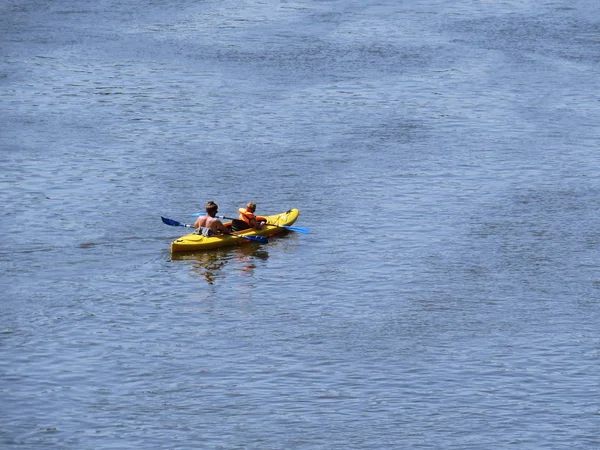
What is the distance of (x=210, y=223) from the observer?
3797 cm

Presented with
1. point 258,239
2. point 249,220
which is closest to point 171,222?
point 249,220

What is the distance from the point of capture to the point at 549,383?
28.5 m

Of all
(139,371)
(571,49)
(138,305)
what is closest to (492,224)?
(138,305)

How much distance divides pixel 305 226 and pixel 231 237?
310cm

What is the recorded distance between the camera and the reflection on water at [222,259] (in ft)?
119

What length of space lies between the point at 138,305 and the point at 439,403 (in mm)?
9275

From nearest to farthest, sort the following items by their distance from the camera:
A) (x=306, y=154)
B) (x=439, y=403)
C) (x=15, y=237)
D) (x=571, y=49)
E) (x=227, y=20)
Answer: (x=439, y=403)
(x=15, y=237)
(x=306, y=154)
(x=571, y=49)
(x=227, y=20)

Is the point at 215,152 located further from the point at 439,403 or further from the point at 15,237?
the point at 439,403

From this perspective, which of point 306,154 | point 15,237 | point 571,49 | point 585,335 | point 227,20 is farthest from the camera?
point 227,20

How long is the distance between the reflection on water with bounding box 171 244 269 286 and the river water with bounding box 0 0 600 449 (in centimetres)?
13

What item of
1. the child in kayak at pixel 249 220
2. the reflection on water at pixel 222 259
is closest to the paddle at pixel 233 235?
the reflection on water at pixel 222 259

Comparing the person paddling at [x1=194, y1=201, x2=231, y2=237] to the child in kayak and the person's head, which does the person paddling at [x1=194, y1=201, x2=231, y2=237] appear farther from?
the child in kayak

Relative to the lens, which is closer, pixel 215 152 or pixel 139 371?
pixel 139 371

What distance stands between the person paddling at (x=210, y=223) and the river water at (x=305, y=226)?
2.10 feet
